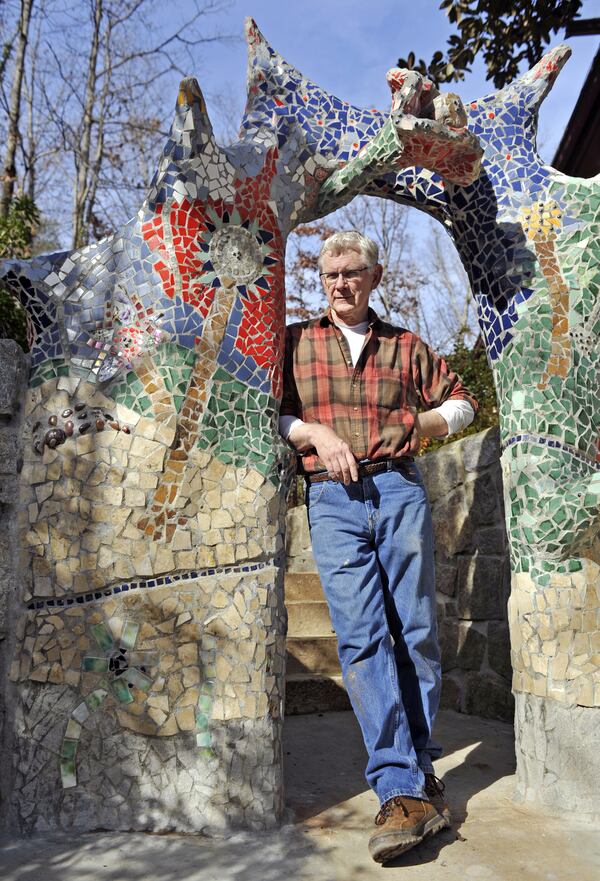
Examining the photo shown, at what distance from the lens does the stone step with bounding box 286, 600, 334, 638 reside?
5172 millimetres

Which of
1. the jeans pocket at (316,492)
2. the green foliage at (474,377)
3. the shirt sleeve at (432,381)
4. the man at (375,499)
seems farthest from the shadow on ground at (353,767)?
the green foliage at (474,377)

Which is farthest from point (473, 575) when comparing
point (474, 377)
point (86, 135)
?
point (86, 135)

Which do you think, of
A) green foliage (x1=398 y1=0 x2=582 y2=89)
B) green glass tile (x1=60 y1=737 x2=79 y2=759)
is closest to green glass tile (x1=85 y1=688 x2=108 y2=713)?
green glass tile (x1=60 y1=737 x2=79 y2=759)

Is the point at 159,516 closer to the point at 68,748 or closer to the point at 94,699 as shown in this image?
the point at 94,699

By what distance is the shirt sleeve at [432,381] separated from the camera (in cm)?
305

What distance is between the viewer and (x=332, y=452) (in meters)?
2.75

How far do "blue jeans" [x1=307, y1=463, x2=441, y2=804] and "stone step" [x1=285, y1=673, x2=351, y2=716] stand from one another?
5.40 feet

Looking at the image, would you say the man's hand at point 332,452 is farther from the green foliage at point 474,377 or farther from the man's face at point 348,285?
the green foliage at point 474,377

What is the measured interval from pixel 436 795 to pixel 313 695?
1738mm

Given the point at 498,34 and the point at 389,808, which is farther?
the point at 498,34

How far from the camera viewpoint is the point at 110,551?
2701 millimetres

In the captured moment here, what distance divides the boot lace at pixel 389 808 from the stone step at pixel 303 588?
3000 millimetres

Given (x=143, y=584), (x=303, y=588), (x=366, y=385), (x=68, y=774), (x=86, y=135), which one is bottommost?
(x=68, y=774)

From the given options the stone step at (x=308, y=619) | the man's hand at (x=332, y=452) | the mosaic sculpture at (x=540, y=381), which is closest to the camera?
the man's hand at (x=332, y=452)
